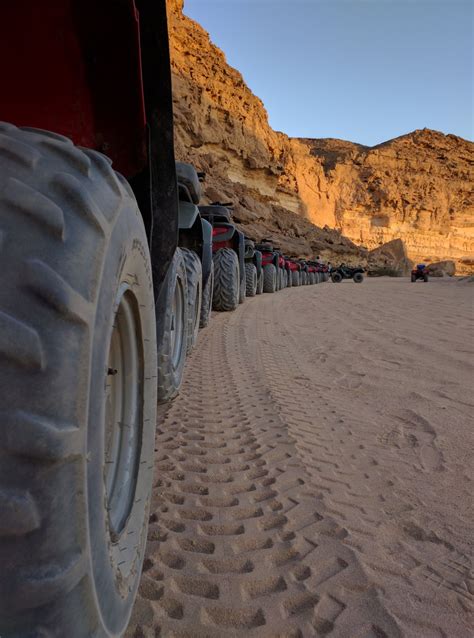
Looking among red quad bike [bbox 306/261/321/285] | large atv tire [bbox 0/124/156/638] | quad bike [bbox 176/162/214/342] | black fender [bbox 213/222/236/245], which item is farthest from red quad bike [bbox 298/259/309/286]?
large atv tire [bbox 0/124/156/638]

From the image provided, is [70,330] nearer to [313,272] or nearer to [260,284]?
[260,284]

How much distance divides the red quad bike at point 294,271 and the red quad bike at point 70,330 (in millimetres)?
16926

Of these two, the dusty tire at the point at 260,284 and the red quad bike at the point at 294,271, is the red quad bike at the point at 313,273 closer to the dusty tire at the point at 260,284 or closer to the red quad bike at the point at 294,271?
the red quad bike at the point at 294,271

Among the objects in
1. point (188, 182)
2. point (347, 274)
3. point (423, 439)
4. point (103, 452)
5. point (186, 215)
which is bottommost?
point (347, 274)

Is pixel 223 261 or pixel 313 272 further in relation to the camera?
pixel 313 272

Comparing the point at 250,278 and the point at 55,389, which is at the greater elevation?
the point at 55,389

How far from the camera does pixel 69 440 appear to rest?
0.64 m

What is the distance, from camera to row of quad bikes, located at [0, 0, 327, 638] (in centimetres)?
61

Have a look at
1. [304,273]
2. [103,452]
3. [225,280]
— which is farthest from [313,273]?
[103,452]

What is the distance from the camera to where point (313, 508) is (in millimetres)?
1570

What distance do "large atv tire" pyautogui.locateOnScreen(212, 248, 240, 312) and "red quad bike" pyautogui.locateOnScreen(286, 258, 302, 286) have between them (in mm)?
11064

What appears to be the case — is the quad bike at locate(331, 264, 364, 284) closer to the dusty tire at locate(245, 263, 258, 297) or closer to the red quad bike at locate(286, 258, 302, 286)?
the red quad bike at locate(286, 258, 302, 286)

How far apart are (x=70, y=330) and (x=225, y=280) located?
6452 millimetres

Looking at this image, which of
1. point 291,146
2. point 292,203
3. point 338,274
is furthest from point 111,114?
point 291,146
